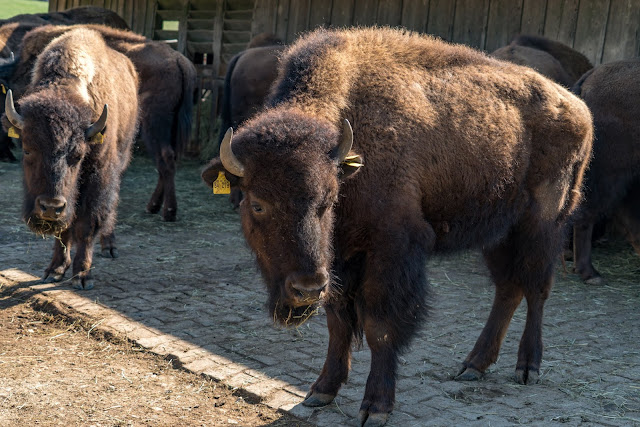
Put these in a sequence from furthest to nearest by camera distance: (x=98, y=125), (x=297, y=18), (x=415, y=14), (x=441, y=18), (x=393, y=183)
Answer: (x=297, y=18), (x=415, y=14), (x=441, y=18), (x=98, y=125), (x=393, y=183)

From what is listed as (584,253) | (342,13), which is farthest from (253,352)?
(342,13)

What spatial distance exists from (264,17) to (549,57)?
256 inches

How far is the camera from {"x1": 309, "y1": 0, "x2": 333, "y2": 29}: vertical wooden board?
1273 cm

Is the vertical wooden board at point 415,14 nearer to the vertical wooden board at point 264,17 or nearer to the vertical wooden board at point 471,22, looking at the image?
the vertical wooden board at point 471,22

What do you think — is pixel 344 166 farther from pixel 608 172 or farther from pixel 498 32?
pixel 498 32

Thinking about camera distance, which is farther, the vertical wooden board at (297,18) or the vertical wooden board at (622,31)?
the vertical wooden board at (297,18)

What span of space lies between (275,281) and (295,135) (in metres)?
0.78

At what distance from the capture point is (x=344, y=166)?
13.0ft

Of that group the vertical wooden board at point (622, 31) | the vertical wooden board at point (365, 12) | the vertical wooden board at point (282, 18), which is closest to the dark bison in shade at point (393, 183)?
the vertical wooden board at point (622, 31)

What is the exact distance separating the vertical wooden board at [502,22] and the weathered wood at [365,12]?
2.01 meters

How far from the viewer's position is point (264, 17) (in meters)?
14.1

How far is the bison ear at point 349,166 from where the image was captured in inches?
A: 155

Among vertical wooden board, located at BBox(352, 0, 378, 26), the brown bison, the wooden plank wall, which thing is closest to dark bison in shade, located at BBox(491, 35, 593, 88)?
the wooden plank wall

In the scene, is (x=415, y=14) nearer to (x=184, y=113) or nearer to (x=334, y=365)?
(x=184, y=113)
